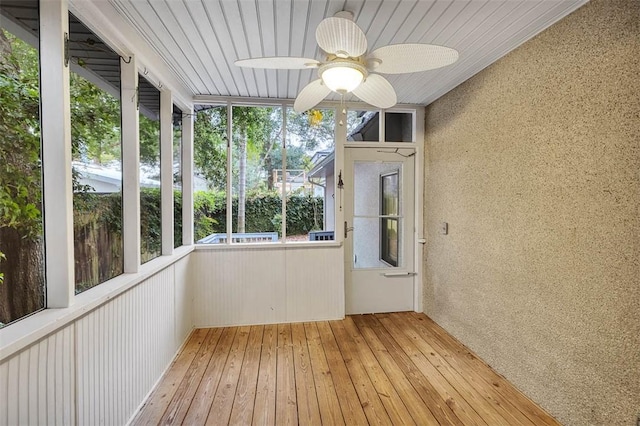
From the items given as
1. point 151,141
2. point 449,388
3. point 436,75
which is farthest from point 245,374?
point 436,75

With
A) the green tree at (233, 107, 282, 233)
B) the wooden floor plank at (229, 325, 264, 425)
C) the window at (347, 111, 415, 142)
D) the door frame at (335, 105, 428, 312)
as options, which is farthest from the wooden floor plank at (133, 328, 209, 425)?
the window at (347, 111, 415, 142)

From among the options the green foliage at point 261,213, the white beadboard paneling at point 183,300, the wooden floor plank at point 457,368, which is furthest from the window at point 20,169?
the wooden floor plank at point 457,368

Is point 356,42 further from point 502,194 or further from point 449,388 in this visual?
point 449,388

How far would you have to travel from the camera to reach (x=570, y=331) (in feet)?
5.85

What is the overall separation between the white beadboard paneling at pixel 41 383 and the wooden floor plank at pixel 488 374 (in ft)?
8.29

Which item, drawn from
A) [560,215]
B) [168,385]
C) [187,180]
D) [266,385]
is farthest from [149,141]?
[560,215]

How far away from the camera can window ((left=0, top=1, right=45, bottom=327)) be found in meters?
1.13

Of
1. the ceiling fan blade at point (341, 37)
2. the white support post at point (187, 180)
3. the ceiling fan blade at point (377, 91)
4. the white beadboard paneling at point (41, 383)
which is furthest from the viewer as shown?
the white support post at point (187, 180)

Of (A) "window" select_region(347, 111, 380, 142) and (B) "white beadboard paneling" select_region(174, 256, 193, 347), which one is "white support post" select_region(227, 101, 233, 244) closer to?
(B) "white beadboard paneling" select_region(174, 256, 193, 347)

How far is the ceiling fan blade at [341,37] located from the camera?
1.29 metres

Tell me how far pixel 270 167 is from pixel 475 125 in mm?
2081

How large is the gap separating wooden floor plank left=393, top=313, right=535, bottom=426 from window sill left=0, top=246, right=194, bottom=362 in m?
2.39

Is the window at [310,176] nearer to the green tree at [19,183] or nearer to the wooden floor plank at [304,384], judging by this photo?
the wooden floor plank at [304,384]

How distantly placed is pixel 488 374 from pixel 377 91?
2.30m
